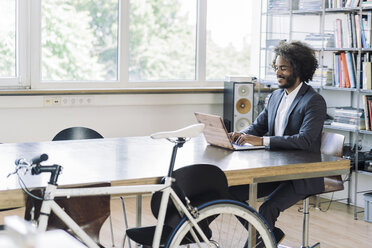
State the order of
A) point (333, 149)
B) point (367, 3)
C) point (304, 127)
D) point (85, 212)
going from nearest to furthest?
point (85, 212), point (304, 127), point (333, 149), point (367, 3)

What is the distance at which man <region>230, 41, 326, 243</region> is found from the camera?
301 cm

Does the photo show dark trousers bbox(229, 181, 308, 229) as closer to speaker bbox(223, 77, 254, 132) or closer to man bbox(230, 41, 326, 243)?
man bbox(230, 41, 326, 243)

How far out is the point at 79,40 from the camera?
196 inches

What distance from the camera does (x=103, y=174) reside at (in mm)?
2307

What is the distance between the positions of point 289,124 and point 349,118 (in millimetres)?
1595

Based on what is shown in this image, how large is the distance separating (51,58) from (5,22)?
47 centimetres

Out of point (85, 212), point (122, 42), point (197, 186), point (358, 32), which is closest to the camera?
point (85, 212)

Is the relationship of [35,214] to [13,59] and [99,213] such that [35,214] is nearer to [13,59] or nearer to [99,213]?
[99,213]

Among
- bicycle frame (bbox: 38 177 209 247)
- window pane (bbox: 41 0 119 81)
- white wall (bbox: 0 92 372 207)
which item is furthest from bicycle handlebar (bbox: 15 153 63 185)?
window pane (bbox: 41 0 119 81)

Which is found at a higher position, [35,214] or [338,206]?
[35,214]

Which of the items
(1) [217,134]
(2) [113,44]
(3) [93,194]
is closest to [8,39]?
(2) [113,44]

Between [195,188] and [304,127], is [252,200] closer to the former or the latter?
[195,188]

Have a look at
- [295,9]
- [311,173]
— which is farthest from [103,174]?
[295,9]

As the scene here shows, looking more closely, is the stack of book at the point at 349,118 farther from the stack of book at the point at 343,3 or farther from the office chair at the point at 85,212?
Result: the office chair at the point at 85,212
